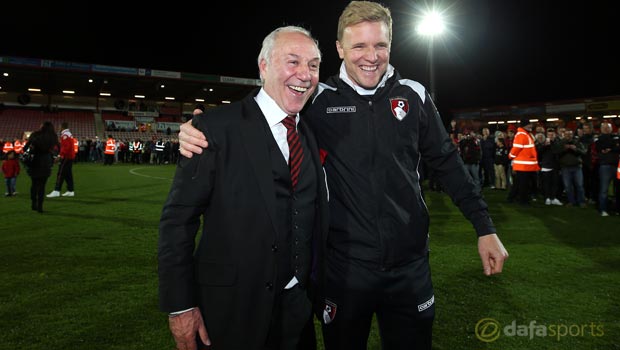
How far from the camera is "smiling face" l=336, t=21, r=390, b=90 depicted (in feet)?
6.89

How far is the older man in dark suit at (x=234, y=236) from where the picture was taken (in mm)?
1679

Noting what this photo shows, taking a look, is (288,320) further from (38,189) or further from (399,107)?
(38,189)

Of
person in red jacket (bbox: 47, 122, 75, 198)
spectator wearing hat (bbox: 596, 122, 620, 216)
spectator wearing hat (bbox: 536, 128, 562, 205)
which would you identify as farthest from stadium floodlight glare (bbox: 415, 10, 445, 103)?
person in red jacket (bbox: 47, 122, 75, 198)

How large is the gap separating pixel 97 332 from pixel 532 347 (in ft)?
11.8

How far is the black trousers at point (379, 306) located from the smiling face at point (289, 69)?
861 mm

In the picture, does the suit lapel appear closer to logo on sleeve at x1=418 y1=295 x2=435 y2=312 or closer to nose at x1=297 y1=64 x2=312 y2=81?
nose at x1=297 y1=64 x2=312 y2=81

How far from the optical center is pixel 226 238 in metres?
1.73

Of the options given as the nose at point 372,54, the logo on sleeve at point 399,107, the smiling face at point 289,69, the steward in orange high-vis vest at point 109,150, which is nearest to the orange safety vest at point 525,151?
the logo on sleeve at point 399,107

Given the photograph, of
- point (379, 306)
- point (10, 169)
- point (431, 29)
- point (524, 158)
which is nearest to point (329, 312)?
point (379, 306)

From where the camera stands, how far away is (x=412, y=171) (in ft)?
7.16

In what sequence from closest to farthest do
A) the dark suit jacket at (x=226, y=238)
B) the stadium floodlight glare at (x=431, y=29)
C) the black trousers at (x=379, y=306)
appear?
the dark suit jacket at (x=226, y=238)
the black trousers at (x=379, y=306)
the stadium floodlight glare at (x=431, y=29)

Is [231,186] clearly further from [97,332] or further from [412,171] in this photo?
[97,332]

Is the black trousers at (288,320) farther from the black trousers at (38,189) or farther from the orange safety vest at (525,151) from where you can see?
the orange safety vest at (525,151)

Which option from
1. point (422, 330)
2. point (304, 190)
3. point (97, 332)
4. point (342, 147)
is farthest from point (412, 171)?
point (97, 332)
